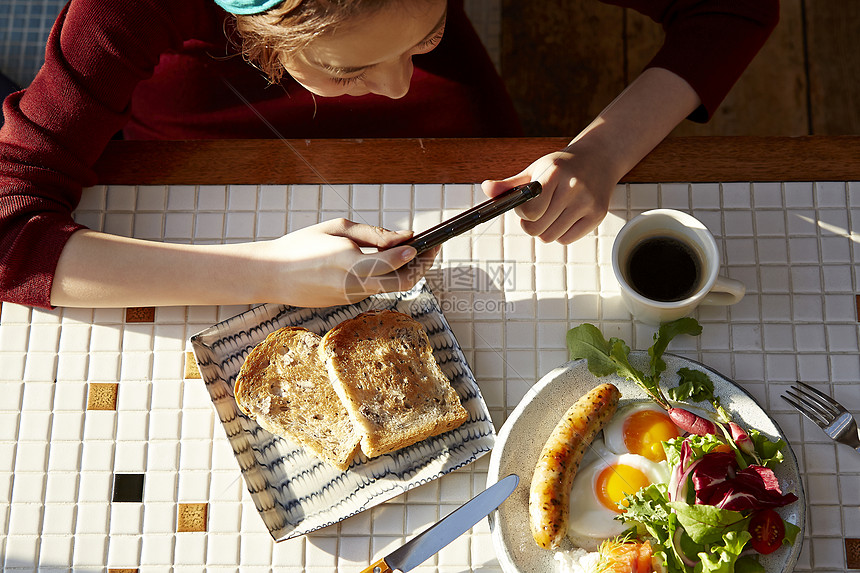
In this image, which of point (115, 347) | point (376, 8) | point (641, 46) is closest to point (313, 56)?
point (376, 8)

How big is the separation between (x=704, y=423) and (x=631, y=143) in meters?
0.44

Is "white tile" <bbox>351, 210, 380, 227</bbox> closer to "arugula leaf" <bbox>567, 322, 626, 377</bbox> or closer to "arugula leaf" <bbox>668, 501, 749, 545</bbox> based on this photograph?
"arugula leaf" <bbox>567, 322, 626, 377</bbox>

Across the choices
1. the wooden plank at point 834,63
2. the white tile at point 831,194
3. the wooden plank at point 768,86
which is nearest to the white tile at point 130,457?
the white tile at point 831,194

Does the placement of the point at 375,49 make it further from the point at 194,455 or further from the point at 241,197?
the point at 194,455

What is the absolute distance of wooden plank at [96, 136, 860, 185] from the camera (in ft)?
3.39

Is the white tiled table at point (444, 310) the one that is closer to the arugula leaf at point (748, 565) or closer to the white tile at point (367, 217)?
the white tile at point (367, 217)

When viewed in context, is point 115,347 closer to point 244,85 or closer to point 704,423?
point 244,85

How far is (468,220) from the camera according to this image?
881 millimetres

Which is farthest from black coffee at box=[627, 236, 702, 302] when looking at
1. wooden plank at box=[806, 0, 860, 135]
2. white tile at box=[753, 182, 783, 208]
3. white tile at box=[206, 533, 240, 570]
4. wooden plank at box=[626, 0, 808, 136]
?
wooden plank at box=[806, 0, 860, 135]

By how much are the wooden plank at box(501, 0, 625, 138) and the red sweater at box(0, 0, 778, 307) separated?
2.24ft

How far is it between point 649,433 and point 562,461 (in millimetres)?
136

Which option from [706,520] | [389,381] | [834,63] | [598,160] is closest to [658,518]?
[706,520]

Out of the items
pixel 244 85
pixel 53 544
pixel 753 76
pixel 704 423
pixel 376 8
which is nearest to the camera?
pixel 376 8

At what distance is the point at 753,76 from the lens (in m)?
1.89
